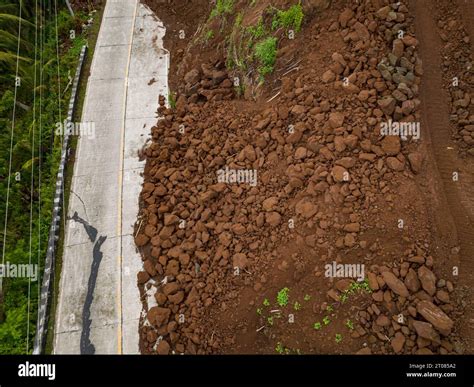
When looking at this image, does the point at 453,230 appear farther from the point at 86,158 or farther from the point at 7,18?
the point at 7,18

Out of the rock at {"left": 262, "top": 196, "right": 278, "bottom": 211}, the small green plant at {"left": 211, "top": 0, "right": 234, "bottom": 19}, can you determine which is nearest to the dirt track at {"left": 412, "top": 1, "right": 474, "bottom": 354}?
the rock at {"left": 262, "top": 196, "right": 278, "bottom": 211}

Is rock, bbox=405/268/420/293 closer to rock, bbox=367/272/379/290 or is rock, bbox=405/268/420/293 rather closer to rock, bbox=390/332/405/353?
rock, bbox=367/272/379/290

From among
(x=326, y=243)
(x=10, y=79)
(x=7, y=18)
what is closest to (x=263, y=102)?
(x=326, y=243)

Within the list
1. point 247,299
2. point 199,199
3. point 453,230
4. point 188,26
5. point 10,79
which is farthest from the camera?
point 188,26

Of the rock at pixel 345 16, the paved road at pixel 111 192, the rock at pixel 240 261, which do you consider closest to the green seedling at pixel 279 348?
the rock at pixel 240 261

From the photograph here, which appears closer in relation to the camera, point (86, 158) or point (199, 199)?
point (199, 199)

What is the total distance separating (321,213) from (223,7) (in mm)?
11410

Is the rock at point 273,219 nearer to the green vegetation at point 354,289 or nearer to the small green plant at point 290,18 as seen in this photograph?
the green vegetation at point 354,289

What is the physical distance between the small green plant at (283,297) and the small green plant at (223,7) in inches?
493

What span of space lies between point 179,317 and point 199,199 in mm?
3888

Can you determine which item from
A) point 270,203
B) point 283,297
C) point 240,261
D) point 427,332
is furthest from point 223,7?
point 427,332

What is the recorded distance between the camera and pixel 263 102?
13.8 metres

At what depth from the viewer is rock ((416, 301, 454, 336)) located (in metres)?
8.76

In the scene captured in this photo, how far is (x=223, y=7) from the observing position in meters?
16.9
